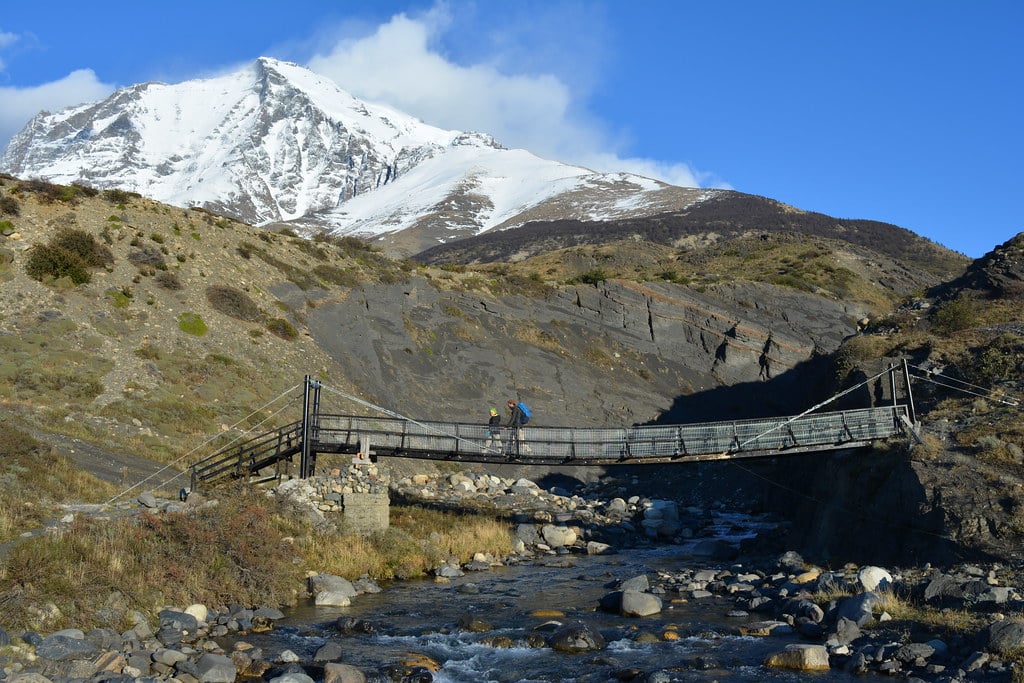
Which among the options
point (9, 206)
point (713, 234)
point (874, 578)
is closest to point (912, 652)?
point (874, 578)

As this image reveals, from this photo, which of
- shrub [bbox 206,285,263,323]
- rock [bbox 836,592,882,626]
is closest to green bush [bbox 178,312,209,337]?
shrub [bbox 206,285,263,323]

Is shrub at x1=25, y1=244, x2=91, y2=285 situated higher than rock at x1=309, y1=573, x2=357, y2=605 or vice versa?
shrub at x1=25, y1=244, x2=91, y2=285

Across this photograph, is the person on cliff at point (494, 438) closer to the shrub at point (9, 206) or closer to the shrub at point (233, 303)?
the shrub at point (233, 303)

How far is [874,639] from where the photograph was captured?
1638cm

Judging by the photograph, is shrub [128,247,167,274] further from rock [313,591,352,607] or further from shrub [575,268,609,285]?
shrub [575,268,609,285]

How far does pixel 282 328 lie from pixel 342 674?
103 ft

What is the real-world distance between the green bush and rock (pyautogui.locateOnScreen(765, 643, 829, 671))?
32108 millimetres

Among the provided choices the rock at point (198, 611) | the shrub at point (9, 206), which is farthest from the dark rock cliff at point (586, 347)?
the rock at point (198, 611)

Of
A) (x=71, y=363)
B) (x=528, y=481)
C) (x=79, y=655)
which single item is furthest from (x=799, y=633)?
(x=71, y=363)

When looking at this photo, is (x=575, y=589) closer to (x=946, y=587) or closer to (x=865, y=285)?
(x=946, y=587)

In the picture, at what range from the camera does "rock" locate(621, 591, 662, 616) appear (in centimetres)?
Answer: 2016

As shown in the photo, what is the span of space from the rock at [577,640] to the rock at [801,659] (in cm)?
353

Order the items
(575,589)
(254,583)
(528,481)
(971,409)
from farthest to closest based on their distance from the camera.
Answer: (528,481) < (971,409) < (575,589) < (254,583)

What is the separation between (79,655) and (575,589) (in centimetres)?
1318
